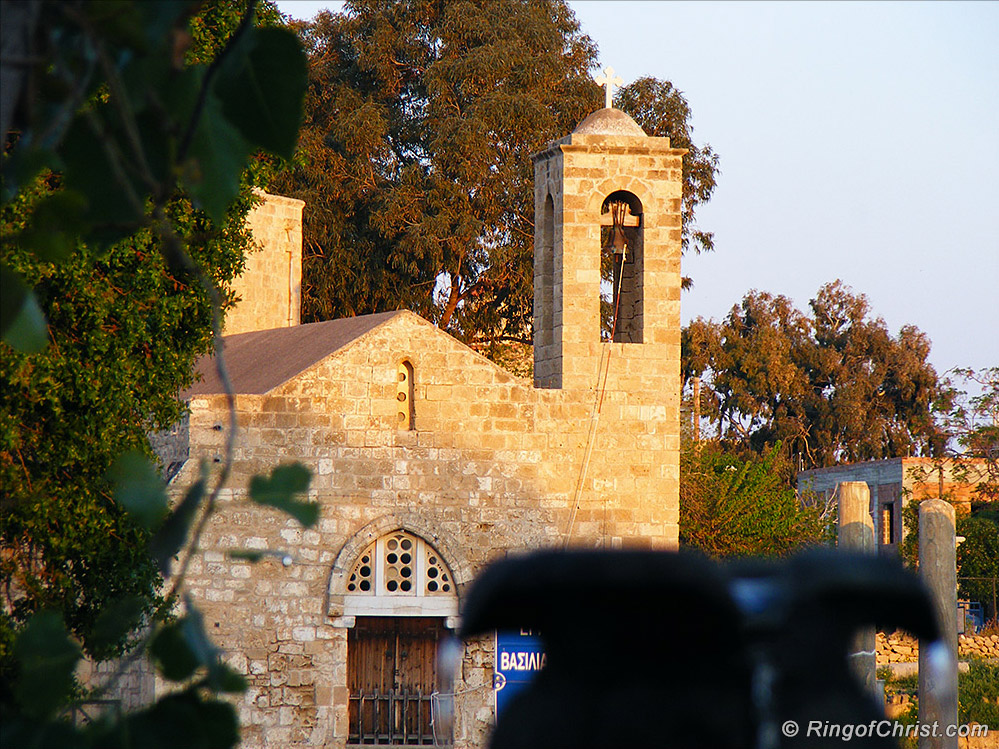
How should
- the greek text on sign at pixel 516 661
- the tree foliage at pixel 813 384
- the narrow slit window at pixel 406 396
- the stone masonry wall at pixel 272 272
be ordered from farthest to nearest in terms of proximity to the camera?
1. the tree foliage at pixel 813 384
2. the stone masonry wall at pixel 272 272
3. the narrow slit window at pixel 406 396
4. the greek text on sign at pixel 516 661

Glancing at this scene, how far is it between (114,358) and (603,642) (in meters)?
8.75

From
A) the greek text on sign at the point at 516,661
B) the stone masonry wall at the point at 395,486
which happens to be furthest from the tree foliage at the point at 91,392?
the greek text on sign at the point at 516,661

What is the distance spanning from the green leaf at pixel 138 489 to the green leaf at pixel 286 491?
0.30ft

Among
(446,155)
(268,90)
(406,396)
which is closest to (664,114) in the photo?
(446,155)

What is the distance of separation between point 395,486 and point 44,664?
13178mm

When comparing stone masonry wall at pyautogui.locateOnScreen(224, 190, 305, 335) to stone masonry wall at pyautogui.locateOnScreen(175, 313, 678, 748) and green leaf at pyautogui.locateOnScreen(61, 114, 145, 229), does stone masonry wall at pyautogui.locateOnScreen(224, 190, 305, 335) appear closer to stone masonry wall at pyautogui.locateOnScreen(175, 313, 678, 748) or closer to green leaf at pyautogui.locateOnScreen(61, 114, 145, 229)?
stone masonry wall at pyautogui.locateOnScreen(175, 313, 678, 748)

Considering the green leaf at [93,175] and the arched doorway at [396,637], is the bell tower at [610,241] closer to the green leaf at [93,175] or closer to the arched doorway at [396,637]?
the arched doorway at [396,637]

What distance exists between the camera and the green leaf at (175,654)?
125 centimetres

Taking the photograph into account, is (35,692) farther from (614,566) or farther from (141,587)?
(141,587)

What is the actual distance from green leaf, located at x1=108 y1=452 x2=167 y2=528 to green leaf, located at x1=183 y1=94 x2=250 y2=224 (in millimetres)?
255

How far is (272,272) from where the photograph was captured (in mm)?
23672

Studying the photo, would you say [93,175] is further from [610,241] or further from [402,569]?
[610,241]

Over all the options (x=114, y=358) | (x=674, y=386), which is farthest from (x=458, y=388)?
(x=114, y=358)

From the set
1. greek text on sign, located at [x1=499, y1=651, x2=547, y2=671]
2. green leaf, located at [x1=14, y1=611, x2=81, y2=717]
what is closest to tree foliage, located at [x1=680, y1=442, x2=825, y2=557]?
greek text on sign, located at [x1=499, y1=651, x2=547, y2=671]
